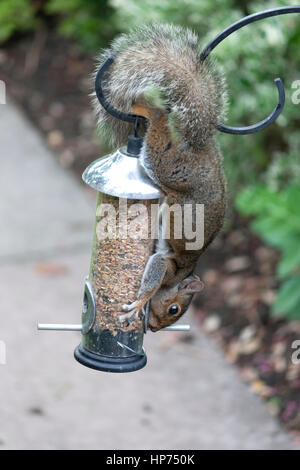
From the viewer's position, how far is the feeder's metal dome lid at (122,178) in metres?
2.02

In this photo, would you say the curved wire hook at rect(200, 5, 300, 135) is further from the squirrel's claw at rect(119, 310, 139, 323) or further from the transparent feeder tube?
the squirrel's claw at rect(119, 310, 139, 323)

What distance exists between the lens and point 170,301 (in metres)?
2.37

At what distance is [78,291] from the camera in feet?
16.0

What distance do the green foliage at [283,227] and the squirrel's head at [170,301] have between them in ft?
4.34

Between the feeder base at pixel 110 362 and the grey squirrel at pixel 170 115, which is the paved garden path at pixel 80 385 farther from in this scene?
the grey squirrel at pixel 170 115

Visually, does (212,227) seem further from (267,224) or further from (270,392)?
(270,392)

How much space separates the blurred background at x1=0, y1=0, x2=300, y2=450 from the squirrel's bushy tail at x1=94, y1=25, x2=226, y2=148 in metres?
0.92

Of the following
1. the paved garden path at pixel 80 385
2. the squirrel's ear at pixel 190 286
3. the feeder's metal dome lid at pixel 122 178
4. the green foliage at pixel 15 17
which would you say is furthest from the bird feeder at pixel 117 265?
the green foliage at pixel 15 17

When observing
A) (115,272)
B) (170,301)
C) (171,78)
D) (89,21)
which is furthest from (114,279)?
(89,21)

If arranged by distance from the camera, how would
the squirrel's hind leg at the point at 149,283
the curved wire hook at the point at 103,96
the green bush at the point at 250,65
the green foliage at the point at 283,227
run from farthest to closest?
1. the green bush at the point at 250,65
2. the green foliage at the point at 283,227
3. the squirrel's hind leg at the point at 149,283
4. the curved wire hook at the point at 103,96

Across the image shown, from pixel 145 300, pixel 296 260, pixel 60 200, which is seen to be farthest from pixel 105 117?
pixel 60 200

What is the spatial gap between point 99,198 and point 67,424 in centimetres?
189

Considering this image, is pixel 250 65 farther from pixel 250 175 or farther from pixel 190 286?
pixel 190 286

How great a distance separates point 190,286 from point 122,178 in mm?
490
